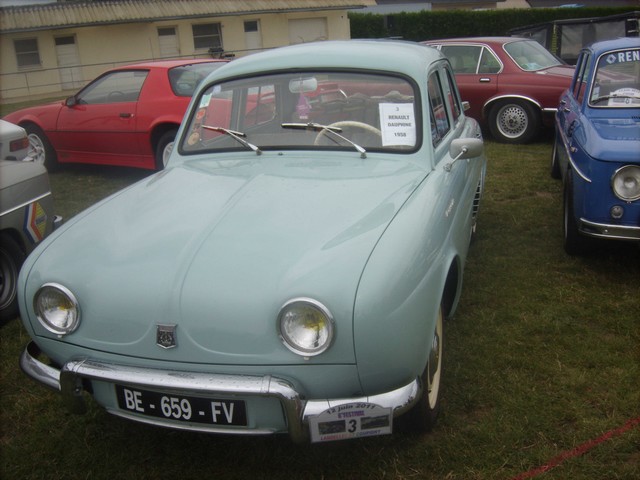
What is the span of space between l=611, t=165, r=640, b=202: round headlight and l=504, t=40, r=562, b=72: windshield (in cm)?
534

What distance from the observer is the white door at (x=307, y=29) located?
99.5ft

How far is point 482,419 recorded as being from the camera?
9.24 ft

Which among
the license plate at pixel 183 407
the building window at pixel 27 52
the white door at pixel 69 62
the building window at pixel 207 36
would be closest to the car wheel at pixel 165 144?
the license plate at pixel 183 407

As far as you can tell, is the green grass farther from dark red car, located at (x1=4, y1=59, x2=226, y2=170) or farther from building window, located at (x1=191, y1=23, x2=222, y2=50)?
building window, located at (x1=191, y1=23, x2=222, y2=50)

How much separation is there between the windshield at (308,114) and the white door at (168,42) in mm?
26755

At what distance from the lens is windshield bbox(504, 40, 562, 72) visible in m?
8.91

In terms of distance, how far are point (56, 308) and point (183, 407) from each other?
67cm

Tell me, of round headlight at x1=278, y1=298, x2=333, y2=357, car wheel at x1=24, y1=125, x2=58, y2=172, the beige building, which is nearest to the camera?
round headlight at x1=278, y1=298, x2=333, y2=357

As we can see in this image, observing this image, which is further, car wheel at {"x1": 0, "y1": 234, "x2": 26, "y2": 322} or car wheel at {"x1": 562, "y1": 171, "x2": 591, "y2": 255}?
car wheel at {"x1": 562, "y1": 171, "x2": 591, "y2": 255}

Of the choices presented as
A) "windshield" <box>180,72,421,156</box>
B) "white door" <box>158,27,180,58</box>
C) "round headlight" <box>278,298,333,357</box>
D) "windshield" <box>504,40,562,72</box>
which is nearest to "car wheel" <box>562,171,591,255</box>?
"windshield" <box>180,72,421,156</box>

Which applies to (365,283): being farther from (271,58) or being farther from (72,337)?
(271,58)

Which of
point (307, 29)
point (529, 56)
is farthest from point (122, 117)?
point (307, 29)

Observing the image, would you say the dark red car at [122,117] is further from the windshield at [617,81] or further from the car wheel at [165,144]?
the windshield at [617,81]

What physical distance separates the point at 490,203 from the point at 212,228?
4160 mm
